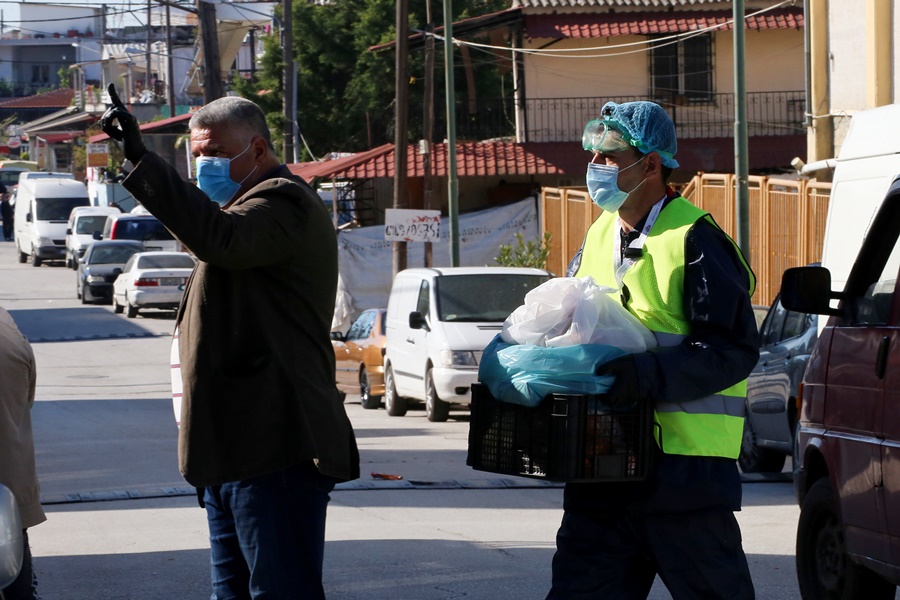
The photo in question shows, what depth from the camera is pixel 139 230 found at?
39.2m

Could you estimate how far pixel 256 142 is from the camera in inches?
163

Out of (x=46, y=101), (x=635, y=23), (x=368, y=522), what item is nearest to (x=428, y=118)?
(x=635, y=23)

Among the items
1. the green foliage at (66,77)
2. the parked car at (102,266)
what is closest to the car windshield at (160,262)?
the parked car at (102,266)

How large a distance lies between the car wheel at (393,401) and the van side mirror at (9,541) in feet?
48.3

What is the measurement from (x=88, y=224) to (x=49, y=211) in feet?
17.6

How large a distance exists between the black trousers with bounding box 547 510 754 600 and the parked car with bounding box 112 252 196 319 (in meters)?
28.2

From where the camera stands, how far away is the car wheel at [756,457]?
39.4 feet

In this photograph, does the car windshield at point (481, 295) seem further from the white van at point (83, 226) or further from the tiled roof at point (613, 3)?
the white van at point (83, 226)

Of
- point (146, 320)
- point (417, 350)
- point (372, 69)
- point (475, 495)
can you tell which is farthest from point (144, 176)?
point (372, 69)

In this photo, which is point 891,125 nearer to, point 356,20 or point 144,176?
point 144,176

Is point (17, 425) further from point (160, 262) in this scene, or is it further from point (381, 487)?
point (160, 262)

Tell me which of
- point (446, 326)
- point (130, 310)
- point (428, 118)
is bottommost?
point (130, 310)

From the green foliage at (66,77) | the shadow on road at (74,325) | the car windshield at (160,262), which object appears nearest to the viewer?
the shadow on road at (74,325)

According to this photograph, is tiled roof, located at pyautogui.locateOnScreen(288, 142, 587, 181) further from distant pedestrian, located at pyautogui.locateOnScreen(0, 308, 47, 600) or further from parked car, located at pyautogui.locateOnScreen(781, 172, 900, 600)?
distant pedestrian, located at pyautogui.locateOnScreen(0, 308, 47, 600)
